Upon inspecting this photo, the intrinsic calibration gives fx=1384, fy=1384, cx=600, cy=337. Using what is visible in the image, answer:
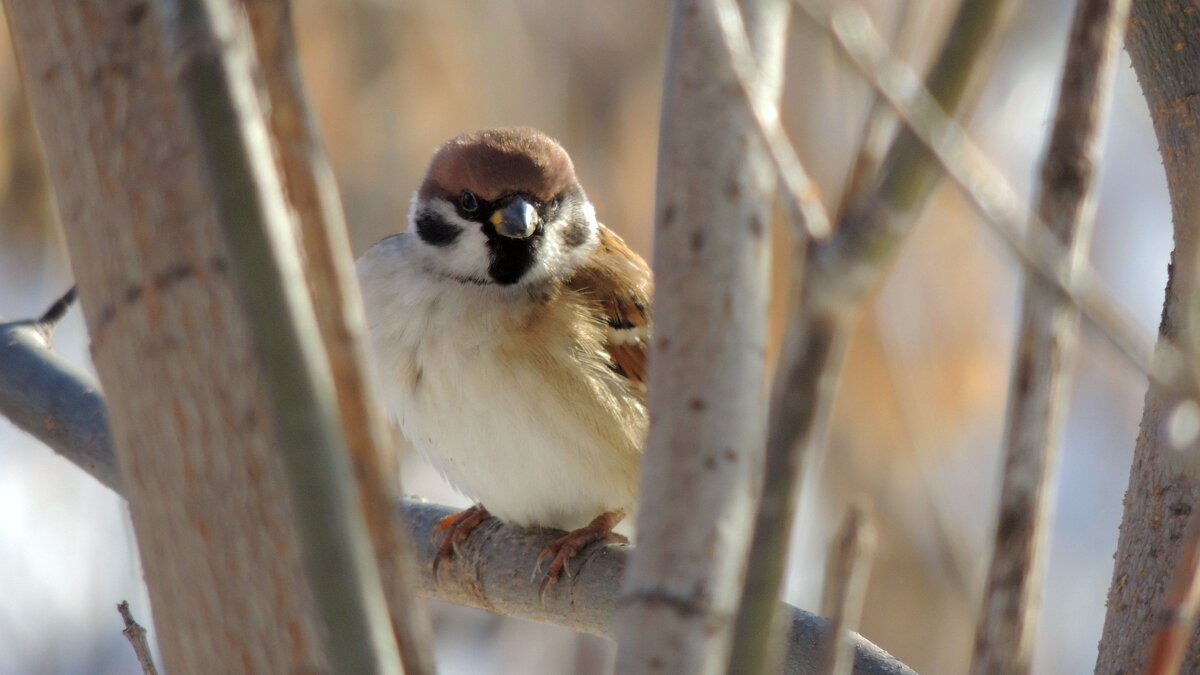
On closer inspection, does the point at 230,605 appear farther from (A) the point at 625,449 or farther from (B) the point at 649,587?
(A) the point at 625,449

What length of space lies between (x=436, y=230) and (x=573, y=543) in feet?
2.95

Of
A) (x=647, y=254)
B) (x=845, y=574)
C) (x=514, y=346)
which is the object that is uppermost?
(x=647, y=254)

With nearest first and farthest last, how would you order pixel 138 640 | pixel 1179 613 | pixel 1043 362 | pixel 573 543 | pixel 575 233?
pixel 1179 613, pixel 1043 362, pixel 138 640, pixel 573 543, pixel 575 233

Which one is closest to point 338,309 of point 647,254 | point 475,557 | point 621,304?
point 475,557

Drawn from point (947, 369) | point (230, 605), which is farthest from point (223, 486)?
point (947, 369)

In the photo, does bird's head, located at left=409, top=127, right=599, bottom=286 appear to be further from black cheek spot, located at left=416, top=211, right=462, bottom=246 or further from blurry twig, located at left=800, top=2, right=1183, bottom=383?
blurry twig, located at left=800, top=2, right=1183, bottom=383

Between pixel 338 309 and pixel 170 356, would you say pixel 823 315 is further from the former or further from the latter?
pixel 170 356

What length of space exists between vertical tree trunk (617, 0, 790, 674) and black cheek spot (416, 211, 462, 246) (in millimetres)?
2290

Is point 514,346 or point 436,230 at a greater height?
point 436,230

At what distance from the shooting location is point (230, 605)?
95 cm

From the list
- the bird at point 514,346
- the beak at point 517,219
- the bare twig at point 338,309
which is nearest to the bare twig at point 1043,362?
the bare twig at point 338,309

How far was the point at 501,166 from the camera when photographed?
10.4 feet

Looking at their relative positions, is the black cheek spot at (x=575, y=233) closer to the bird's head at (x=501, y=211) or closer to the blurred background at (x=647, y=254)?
the bird's head at (x=501, y=211)

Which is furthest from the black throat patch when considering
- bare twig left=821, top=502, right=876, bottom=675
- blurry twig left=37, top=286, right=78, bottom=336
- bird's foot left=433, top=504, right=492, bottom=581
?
bare twig left=821, top=502, right=876, bottom=675
